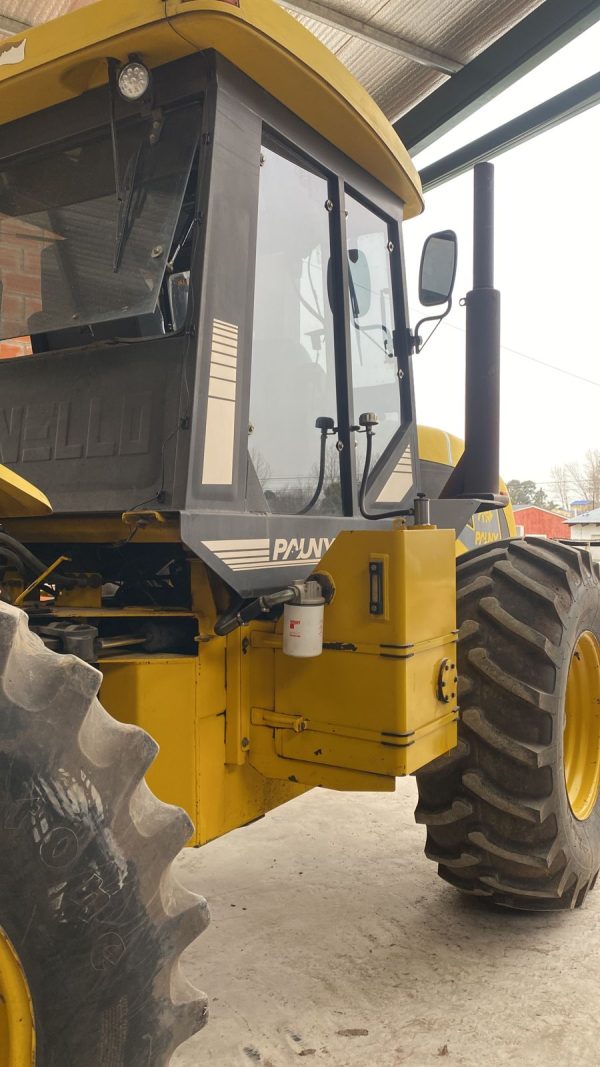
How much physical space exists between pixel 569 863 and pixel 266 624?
1.40m

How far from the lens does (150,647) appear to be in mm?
2346

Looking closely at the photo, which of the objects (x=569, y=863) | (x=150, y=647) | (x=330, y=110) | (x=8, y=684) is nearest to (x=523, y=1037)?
(x=569, y=863)

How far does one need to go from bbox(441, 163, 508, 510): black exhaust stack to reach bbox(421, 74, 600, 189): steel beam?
1.82m

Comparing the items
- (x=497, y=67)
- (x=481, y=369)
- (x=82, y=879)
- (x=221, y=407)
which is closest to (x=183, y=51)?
(x=221, y=407)

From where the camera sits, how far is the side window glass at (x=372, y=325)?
2928mm

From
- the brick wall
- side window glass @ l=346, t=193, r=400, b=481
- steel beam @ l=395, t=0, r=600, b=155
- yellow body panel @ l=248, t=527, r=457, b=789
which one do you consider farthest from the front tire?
steel beam @ l=395, t=0, r=600, b=155

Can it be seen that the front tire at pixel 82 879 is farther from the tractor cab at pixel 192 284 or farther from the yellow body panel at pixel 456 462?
the yellow body panel at pixel 456 462

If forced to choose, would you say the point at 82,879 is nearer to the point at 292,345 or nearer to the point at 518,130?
the point at 292,345

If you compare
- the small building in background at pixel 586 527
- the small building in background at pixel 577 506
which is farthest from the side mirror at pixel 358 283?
the small building in background at pixel 577 506

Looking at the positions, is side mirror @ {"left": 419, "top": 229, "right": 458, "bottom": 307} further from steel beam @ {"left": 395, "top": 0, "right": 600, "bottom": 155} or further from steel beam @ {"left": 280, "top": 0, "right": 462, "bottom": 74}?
steel beam @ {"left": 280, "top": 0, "right": 462, "bottom": 74}

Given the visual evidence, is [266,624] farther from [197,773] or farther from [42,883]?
[42,883]

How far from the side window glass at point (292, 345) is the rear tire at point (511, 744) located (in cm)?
67

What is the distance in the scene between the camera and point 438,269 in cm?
325

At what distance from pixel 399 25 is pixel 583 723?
4369 mm
